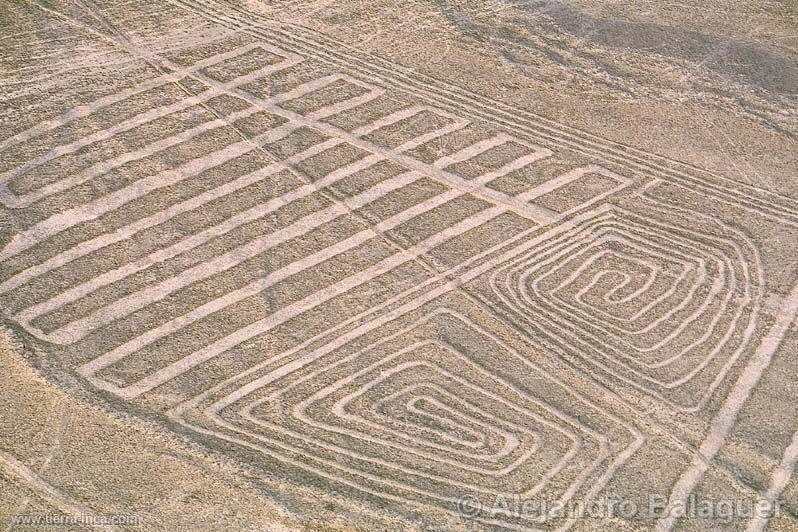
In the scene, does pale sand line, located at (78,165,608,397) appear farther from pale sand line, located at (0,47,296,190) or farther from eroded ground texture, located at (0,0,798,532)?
pale sand line, located at (0,47,296,190)

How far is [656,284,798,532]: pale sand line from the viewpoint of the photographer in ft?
38.5

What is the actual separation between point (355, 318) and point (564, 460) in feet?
11.2

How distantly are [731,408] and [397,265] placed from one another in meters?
4.92

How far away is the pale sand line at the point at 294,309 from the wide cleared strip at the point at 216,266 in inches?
27.5

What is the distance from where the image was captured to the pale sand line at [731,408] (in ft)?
38.5

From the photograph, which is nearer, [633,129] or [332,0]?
[633,129]

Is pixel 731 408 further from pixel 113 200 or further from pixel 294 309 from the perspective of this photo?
pixel 113 200

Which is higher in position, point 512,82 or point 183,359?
point 512,82

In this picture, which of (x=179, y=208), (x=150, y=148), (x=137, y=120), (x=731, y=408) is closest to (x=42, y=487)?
(x=179, y=208)

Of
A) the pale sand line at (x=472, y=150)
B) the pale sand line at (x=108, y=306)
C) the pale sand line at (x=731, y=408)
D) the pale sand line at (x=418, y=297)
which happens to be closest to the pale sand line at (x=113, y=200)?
the pale sand line at (x=108, y=306)

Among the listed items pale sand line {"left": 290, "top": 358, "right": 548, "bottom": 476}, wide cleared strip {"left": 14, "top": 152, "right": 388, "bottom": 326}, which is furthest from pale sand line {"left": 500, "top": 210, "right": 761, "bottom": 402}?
wide cleared strip {"left": 14, "top": 152, "right": 388, "bottom": 326}

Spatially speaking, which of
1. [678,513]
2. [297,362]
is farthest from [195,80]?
[678,513]

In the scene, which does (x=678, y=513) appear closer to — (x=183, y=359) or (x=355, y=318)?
(x=355, y=318)

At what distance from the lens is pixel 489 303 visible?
13992 mm
